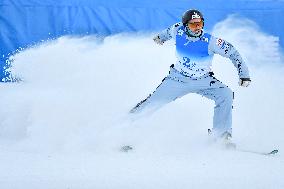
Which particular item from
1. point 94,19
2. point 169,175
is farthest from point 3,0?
point 169,175

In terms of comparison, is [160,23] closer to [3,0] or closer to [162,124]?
[162,124]

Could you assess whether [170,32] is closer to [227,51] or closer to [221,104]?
[227,51]

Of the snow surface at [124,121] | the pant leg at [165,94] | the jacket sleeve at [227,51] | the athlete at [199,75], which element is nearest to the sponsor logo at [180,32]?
the athlete at [199,75]

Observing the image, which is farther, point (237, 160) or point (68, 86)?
point (68, 86)

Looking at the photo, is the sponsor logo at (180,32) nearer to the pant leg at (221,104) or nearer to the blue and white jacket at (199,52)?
the blue and white jacket at (199,52)

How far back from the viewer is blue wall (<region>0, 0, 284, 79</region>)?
17.5 ft

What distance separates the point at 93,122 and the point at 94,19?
1388 mm

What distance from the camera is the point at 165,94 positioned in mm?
4156

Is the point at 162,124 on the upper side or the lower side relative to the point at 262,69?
lower

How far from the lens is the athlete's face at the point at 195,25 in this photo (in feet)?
12.9

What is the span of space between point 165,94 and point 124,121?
478mm

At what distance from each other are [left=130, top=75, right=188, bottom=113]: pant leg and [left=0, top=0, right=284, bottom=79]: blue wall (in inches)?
54.7

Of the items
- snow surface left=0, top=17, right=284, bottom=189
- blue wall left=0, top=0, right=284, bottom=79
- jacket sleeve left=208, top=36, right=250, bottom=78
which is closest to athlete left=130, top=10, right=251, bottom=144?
jacket sleeve left=208, top=36, right=250, bottom=78

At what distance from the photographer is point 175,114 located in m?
4.91
